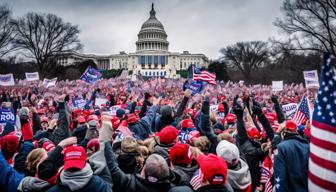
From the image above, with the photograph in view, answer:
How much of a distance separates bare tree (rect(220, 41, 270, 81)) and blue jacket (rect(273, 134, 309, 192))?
58.1m

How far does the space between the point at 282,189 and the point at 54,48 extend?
37.1 meters

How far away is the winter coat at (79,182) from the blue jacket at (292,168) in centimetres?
153

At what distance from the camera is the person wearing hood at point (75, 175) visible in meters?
2.30

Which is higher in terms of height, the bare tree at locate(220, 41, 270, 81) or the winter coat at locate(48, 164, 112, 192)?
the bare tree at locate(220, 41, 270, 81)

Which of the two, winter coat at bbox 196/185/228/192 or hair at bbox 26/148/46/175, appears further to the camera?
hair at bbox 26/148/46/175

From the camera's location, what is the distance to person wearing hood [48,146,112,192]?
2.30 m

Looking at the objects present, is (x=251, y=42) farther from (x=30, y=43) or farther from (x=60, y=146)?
(x=60, y=146)

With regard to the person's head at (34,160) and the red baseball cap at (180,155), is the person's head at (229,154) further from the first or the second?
the person's head at (34,160)

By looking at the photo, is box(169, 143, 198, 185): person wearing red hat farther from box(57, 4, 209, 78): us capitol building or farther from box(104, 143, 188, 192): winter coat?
box(57, 4, 209, 78): us capitol building

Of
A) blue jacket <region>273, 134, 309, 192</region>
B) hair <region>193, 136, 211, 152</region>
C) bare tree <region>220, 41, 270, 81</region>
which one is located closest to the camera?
blue jacket <region>273, 134, 309, 192</region>

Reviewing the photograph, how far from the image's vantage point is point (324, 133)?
7.25 feet

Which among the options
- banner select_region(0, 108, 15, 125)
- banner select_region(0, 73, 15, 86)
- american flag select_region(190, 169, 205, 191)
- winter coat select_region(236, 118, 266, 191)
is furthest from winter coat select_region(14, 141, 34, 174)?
banner select_region(0, 73, 15, 86)

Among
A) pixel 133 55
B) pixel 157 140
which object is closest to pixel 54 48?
pixel 157 140

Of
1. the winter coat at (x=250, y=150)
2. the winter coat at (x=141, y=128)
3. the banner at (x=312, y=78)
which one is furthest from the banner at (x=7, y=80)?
the banner at (x=312, y=78)
